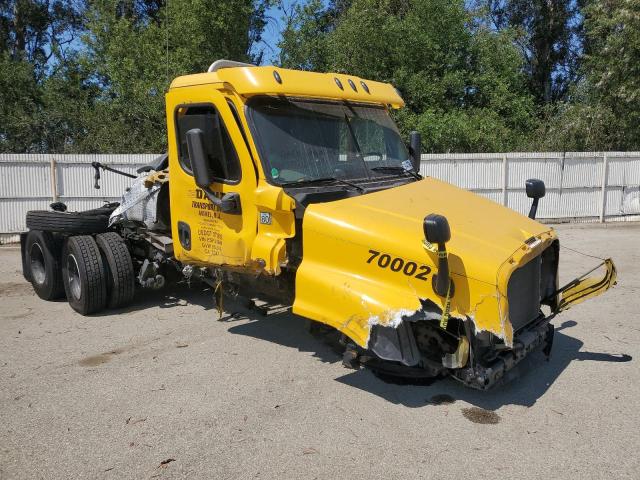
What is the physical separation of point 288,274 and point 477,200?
197 centimetres

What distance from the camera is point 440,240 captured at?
3.85 m

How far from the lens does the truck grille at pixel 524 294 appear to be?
14.5 feet

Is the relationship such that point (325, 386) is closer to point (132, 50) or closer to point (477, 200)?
point (477, 200)

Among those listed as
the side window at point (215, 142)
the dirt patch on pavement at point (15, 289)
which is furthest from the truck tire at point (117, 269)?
the side window at point (215, 142)

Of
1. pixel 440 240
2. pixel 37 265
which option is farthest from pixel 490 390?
pixel 37 265

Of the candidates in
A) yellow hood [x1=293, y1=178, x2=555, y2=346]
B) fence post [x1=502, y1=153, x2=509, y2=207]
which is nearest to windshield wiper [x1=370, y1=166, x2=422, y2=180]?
yellow hood [x1=293, y1=178, x2=555, y2=346]

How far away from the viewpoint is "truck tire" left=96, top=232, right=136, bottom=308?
7.05 metres

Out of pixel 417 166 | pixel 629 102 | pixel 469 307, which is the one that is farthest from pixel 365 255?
pixel 629 102

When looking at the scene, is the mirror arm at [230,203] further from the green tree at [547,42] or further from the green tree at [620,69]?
the green tree at [547,42]

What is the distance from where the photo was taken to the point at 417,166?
6.34m

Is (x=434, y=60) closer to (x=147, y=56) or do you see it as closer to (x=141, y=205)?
(x=147, y=56)

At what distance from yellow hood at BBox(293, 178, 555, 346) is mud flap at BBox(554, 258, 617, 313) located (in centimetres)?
60

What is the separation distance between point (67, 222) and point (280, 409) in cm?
430

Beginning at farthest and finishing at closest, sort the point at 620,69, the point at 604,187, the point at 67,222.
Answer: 1. the point at 620,69
2. the point at 604,187
3. the point at 67,222
